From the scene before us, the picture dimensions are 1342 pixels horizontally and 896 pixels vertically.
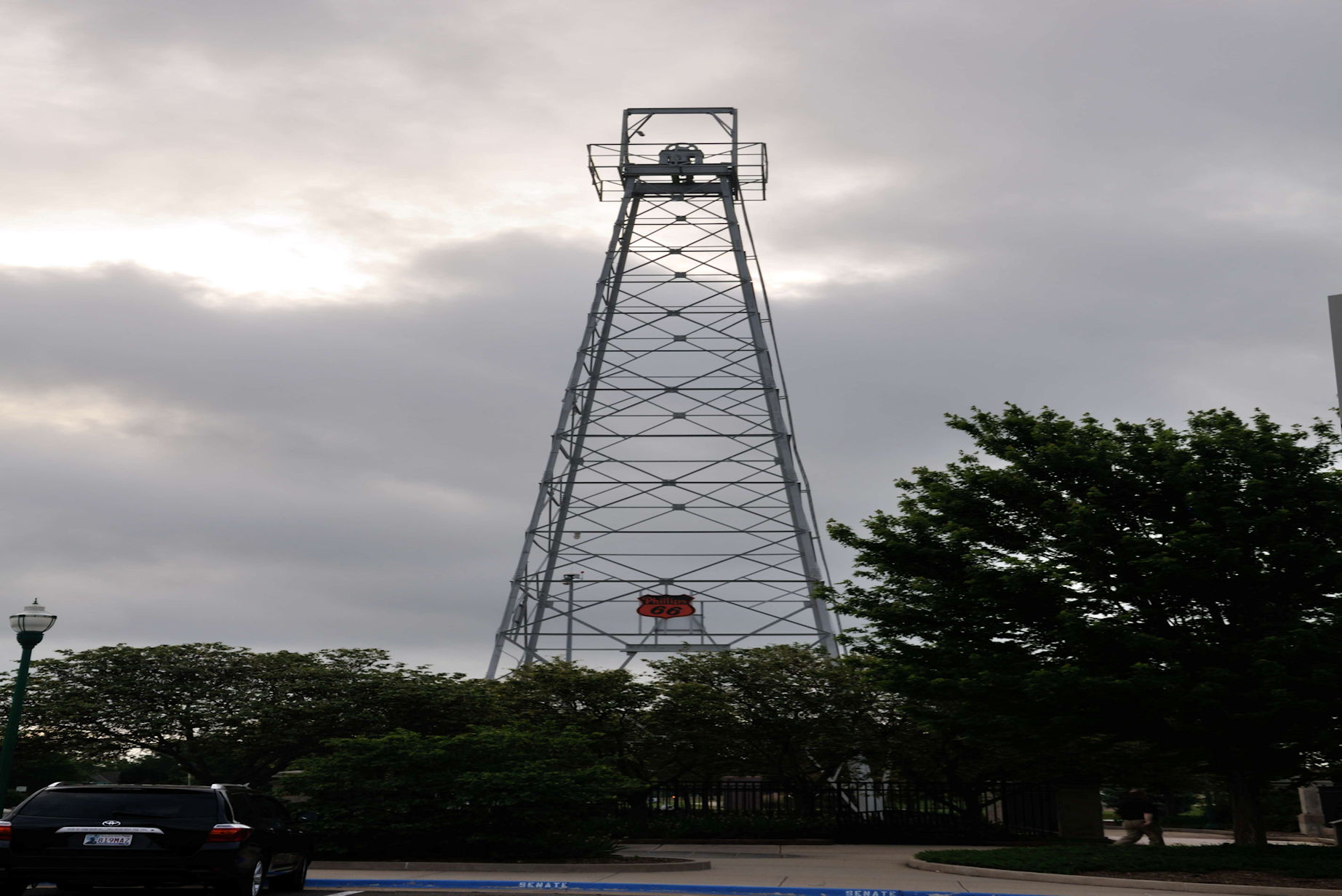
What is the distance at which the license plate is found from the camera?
11.9 meters

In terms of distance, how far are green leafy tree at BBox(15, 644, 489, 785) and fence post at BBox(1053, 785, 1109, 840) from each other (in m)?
14.3

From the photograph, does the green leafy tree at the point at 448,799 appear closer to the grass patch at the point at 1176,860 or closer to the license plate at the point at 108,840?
the grass patch at the point at 1176,860

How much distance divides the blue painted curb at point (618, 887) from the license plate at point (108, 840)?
15.0 ft

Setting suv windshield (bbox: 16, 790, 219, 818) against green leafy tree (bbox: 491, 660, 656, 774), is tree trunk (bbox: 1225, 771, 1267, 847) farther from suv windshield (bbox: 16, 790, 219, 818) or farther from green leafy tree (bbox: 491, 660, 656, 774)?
suv windshield (bbox: 16, 790, 219, 818)

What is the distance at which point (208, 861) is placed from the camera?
1213 centimetres

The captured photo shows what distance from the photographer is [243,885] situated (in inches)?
491

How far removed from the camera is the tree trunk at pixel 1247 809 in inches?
816

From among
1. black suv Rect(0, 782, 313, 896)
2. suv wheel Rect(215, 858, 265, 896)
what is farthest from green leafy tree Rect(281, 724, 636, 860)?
black suv Rect(0, 782, 313, 896)

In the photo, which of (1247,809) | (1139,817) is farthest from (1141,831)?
(1247,809)

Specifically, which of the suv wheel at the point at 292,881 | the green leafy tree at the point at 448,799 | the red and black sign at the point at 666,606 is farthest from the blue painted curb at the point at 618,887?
the red and black sign at the point at 666,606

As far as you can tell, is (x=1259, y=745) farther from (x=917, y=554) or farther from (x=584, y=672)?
(x=584, y=672)

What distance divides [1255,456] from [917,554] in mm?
5626

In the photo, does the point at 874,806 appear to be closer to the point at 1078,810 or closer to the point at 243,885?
the point at 1078,810

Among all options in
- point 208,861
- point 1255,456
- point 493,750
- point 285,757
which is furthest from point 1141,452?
point 285,757
